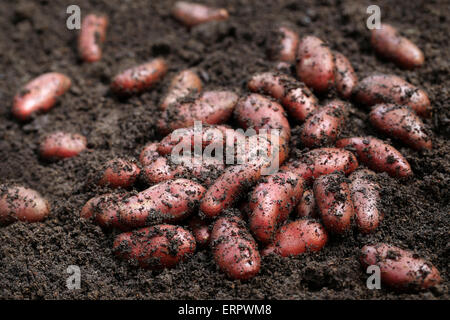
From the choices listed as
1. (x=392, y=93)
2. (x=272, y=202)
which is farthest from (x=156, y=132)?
(x=392, y=93)

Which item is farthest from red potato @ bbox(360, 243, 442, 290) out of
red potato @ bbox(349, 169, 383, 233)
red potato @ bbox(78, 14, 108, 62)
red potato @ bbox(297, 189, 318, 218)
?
red potato @ bbox(78, 14, 108, 62)

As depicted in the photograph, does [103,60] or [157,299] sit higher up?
[103,60]

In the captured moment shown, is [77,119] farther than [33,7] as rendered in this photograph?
No

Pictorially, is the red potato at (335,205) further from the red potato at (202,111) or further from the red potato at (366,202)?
the red potato at (202,111)

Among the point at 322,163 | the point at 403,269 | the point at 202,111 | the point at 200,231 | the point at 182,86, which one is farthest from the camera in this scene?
the point at 182,86

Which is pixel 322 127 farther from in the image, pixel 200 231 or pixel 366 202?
pixel 200 231

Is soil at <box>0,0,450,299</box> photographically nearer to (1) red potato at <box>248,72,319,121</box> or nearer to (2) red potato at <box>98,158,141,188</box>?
(2) red potato at <box>98,158,141,188</box>

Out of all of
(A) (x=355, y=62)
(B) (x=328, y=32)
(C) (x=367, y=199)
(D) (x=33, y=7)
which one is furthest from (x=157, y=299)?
(D) (x=33, y=7)

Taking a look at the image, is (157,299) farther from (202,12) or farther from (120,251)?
(202,12)
